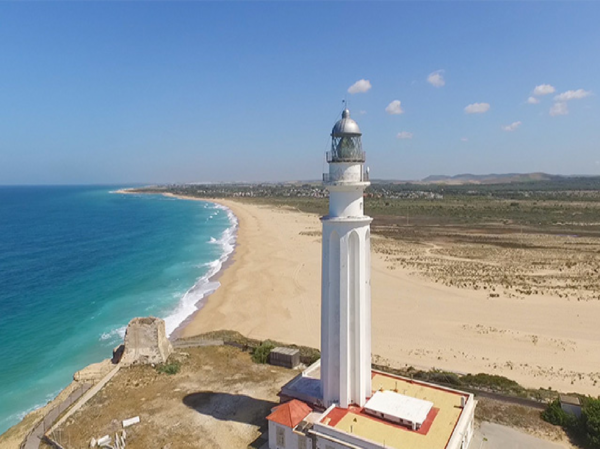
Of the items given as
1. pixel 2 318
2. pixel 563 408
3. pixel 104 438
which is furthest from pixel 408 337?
pixel 2 318

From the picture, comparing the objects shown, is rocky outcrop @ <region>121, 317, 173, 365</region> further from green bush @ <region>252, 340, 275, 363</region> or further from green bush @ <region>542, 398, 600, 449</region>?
green bush @ <region>542, 398, 600, 449</region>

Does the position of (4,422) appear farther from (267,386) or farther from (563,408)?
(563,408)

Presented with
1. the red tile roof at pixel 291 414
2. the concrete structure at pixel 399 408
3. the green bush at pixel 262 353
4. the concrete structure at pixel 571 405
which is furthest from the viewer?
the green bush at pixel 262 353

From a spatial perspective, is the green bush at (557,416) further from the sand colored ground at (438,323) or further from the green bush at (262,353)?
the green bush at (262,353)

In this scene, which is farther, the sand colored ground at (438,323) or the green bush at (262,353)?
the sand colored ground at (438,323)

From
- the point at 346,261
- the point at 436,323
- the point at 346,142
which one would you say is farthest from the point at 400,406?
the point at 436,323

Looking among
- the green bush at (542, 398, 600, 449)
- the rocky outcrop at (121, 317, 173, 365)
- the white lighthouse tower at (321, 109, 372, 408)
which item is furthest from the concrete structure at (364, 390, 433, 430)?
the rocky outcrop at (121, 317, 173, 365)

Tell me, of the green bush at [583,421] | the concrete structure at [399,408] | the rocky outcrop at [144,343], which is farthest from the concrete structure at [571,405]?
the rocky outcrop at [144,343]
